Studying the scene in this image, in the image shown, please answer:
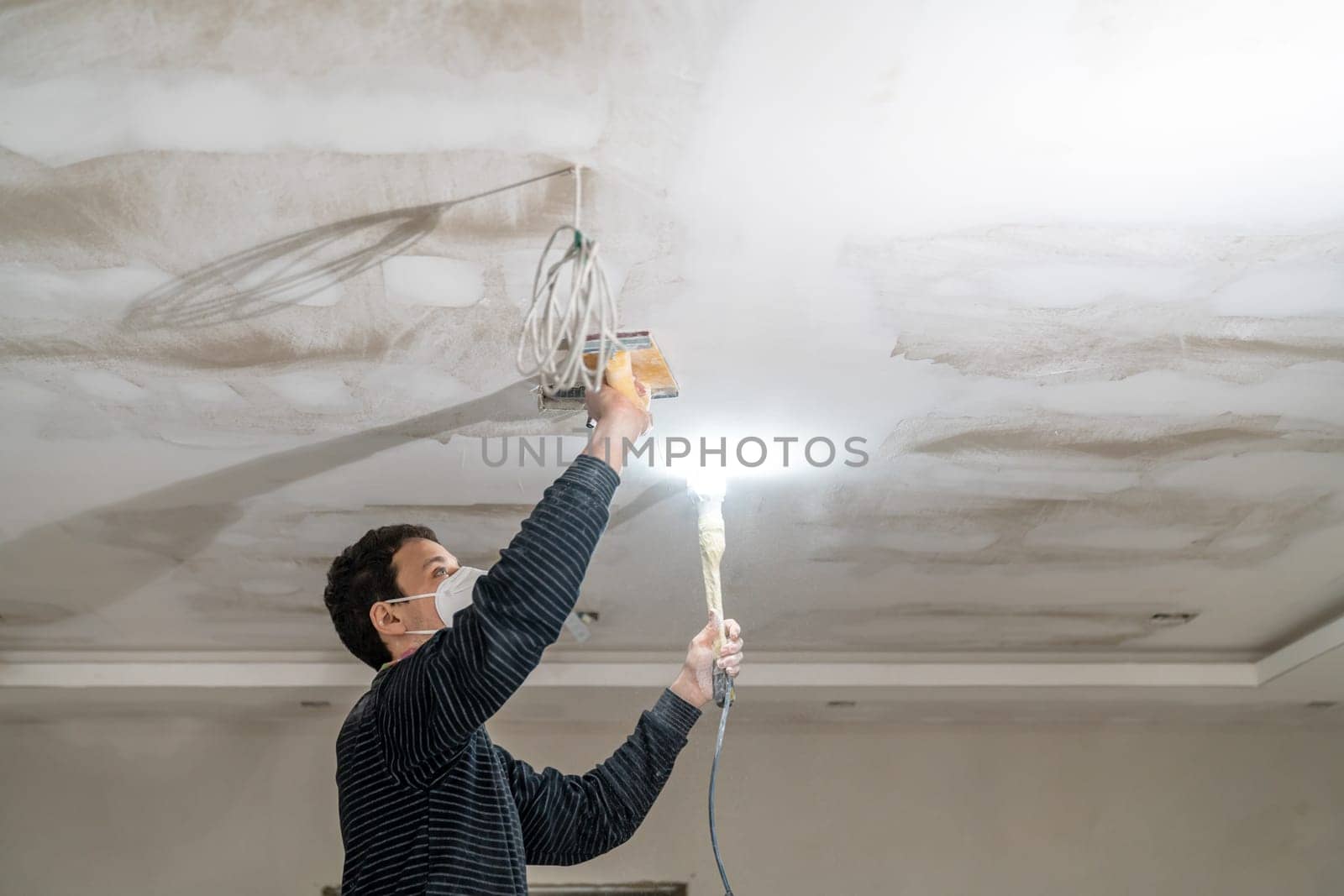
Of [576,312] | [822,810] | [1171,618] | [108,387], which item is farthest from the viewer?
[822,810]

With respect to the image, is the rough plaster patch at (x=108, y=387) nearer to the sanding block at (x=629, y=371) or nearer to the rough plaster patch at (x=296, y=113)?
the rough plaster patch at (x=296, y=113)

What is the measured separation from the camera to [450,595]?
1911mm

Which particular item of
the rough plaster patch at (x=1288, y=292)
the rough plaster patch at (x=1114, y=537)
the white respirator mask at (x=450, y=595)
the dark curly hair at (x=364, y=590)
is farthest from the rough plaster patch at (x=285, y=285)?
the rough plaster patch at (x=1114, y=537)

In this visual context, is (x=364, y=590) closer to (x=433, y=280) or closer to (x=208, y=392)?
(x=433, y=280)

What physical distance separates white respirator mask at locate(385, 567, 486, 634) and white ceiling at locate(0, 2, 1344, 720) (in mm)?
490

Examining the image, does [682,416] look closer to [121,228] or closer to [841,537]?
[841,537]

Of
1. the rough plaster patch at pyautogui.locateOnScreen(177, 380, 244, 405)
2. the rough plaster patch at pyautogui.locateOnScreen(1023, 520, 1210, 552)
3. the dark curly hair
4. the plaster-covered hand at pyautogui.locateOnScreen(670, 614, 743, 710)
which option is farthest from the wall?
the dark curly hair

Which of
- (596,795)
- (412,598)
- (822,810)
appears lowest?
(596,795)

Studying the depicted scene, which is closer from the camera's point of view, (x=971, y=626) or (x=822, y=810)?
(x=971, y=626)

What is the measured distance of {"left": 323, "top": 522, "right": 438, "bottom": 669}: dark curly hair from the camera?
1.91 meters

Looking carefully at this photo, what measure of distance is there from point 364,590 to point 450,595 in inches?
5.9

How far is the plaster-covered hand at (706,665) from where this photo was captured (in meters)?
2.01

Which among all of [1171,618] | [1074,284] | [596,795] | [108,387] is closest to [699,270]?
[1074,284]

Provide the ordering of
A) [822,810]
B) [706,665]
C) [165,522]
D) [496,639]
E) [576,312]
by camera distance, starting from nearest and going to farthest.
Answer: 1. [496,639]
2. [576,312]
3. [706,665]
4. [165,522]
5. [822,810]
